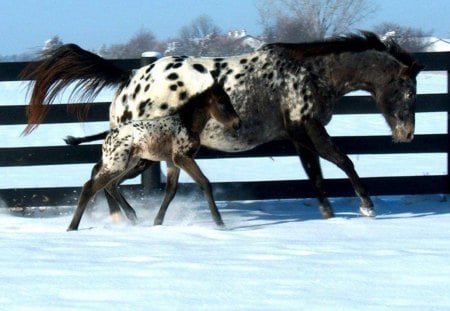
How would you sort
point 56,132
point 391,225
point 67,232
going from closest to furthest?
1. point 67,232
2. point 391,225
3. point 56,132

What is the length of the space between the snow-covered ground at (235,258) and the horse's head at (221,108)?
810mm

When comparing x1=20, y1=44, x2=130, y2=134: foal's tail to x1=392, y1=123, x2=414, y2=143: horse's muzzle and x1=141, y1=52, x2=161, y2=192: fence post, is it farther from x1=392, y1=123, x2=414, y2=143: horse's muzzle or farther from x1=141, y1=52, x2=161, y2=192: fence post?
x1=392, y1=123, x2=414, y2=143: horse's muzzle

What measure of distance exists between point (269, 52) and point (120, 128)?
1.58 meters

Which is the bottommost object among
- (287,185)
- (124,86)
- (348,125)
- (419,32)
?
(419,32)

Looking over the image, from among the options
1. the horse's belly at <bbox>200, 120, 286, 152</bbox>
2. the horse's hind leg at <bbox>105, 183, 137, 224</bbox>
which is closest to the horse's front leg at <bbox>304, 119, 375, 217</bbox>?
the horse's belly at <bbox>200, 120, 286, 152</bbox>

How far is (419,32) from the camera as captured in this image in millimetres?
44062

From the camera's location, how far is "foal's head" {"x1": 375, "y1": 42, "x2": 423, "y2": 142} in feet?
25.5

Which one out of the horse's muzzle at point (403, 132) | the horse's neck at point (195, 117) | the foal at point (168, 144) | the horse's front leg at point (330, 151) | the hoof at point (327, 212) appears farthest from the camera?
the horse's muzzle at point (403, 132)

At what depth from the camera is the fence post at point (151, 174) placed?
846 centimetres

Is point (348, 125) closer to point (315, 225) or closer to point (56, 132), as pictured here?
point (56, 132)

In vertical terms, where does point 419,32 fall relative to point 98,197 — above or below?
below

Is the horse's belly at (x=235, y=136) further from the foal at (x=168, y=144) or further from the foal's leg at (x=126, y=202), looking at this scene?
the foal's leg at (x=126, y=202)

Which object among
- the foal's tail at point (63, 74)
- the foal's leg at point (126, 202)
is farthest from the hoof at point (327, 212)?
the foal's tail at point (63, 74)

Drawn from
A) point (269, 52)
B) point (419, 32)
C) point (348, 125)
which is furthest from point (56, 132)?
point (419, 32)
